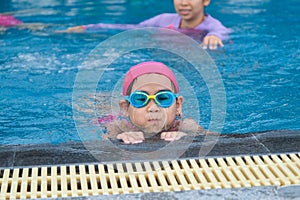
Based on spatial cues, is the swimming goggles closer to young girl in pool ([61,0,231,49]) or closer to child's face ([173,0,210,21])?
young girl in pool ([61,0,231,49])

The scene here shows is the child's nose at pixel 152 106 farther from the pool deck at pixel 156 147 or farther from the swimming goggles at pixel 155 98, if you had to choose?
the pool deck at pixel 156 147

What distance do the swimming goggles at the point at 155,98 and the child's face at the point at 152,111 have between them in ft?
0.10

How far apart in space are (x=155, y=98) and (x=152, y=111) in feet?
0.32

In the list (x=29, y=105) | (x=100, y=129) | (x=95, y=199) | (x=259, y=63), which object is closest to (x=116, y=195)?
(x=95, y=199)

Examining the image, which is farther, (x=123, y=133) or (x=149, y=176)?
(x=123, y=133)

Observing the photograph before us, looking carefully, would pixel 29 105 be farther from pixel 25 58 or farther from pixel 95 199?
pixel 95 199

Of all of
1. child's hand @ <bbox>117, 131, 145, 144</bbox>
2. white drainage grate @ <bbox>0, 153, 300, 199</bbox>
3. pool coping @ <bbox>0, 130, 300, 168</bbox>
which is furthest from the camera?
child's hand @ <bbox>117, 131, 145, 144</bbox>

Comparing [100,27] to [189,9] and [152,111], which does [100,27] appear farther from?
[152,111]

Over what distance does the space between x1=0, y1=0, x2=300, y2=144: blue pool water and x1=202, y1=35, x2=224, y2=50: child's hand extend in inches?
3.6

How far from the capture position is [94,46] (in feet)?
24.7

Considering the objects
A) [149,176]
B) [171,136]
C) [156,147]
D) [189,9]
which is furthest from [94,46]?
[149,176]

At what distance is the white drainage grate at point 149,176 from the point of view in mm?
3197

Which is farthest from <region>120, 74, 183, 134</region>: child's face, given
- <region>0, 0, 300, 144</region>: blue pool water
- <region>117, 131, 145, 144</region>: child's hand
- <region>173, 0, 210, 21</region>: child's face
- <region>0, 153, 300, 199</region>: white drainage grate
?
<region>173, 0, 210, 21</region>: child's face

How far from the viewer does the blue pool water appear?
5258 millimetres
